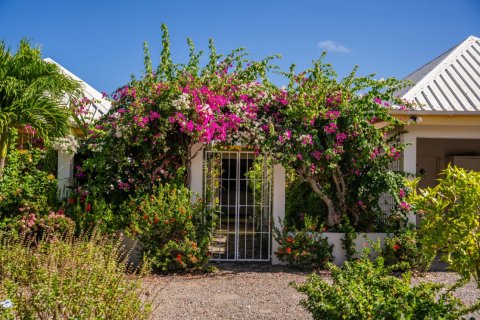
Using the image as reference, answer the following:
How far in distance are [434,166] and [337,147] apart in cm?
659

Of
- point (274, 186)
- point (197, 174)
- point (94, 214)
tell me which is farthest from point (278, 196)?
point (94, 214)

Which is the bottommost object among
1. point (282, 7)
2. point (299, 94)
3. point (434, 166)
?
point (434, 166)

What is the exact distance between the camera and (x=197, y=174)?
8.53 m

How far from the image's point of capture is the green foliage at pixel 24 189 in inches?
322

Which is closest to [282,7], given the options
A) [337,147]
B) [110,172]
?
[337,147]

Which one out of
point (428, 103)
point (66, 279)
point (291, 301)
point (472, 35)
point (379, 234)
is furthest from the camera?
point (472, 35)

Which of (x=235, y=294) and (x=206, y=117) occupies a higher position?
(x=206, y=117)

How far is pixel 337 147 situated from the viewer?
793 cm

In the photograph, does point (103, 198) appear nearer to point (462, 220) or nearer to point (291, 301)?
point (291, 301)

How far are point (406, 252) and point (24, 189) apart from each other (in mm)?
6482

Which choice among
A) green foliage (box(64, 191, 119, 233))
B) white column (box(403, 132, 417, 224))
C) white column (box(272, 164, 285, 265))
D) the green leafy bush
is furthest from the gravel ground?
white column (box(403, 132, 417, 224))

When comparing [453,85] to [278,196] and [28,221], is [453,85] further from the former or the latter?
[28,221]

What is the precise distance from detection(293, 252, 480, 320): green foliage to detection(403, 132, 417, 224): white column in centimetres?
503

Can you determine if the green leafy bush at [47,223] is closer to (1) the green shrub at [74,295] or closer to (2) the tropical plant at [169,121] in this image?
(2) the tropical plant at [169,121]
